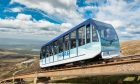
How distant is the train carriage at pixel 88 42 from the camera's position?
21250 mm

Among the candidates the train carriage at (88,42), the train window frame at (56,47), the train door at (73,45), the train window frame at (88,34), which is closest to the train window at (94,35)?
the train carriage at (88,42)

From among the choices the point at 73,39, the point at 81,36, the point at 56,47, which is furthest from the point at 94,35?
the point at 56,47

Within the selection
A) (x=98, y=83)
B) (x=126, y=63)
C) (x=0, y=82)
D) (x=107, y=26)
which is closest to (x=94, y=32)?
(x=107, y=26)

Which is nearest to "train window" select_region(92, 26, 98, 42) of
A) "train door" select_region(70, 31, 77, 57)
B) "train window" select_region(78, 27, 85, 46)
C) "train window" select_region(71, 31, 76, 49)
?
"train window" select_region(78, 27, 85, 46)

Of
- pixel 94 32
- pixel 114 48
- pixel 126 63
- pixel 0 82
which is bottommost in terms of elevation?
pixel 0 82

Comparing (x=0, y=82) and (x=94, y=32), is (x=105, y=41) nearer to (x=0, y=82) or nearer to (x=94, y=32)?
(x=94, y=32)

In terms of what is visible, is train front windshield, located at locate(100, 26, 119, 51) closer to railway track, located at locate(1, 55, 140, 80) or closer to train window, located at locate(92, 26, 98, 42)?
train window, located at locate(92, 26, 98, 42)

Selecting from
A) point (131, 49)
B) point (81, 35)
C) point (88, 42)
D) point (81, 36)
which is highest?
point (131, 49)

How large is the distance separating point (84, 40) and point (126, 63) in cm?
602

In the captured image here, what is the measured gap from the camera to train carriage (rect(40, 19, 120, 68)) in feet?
69.7

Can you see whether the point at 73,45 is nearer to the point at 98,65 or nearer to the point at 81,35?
the point at 81,35

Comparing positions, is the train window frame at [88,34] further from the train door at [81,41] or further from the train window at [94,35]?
the train door at [81,41]

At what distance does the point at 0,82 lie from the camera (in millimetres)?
71500

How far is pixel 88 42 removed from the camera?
22.0 metres
